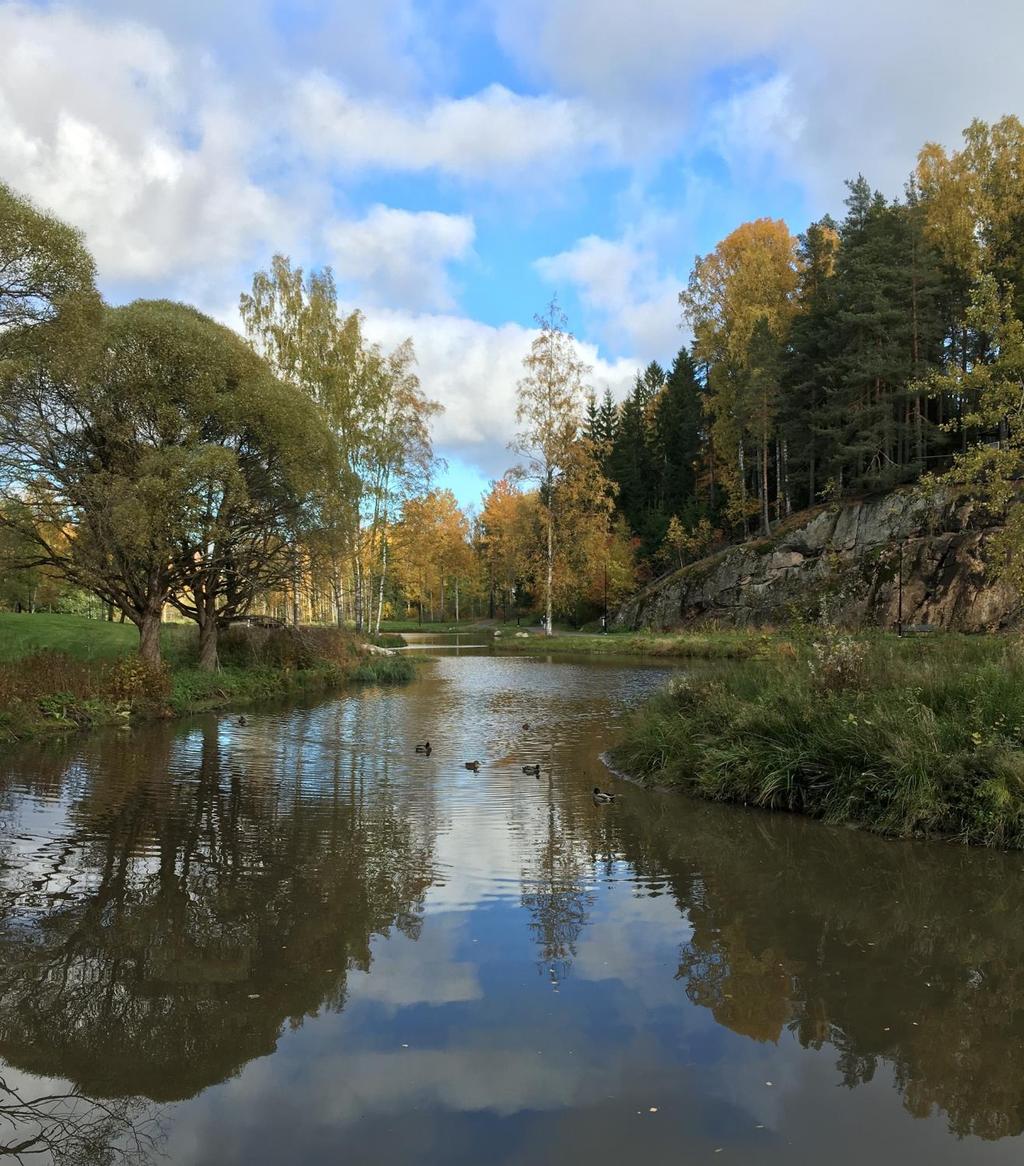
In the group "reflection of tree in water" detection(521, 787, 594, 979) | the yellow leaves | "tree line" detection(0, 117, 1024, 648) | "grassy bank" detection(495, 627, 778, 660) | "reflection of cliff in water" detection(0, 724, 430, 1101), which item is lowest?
"reflection of tree in water" detection(521, 787, 594, 979)

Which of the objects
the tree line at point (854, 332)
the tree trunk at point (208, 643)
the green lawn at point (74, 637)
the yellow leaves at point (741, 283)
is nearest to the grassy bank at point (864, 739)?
the tree trunk at point (208, 643)

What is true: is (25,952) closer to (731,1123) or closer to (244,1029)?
(244,1029)

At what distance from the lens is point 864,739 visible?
8656mm

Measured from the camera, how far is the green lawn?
22.3 m

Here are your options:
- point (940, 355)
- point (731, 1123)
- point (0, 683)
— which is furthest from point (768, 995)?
point (940, 355)

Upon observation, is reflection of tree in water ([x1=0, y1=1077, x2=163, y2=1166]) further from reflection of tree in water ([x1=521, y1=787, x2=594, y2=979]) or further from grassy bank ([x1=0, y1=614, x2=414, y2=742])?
grassy bank ([x1=0, y1=614, x2=414, y2=742])

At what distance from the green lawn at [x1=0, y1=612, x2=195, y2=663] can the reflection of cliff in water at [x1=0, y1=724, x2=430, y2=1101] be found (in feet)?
44.2

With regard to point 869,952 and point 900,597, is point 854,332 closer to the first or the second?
point 900,597

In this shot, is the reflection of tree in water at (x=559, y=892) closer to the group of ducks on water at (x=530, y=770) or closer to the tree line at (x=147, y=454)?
the group of ducks on water at (x=530, y=770)

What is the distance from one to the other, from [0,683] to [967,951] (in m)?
15.8

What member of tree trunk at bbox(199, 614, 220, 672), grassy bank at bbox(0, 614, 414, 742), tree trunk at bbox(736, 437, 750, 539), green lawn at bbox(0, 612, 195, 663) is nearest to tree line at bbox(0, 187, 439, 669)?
tree trunk at bbox(199, 614, 220, 672)

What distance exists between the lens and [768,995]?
16.2ft

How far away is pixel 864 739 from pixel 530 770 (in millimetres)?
4968

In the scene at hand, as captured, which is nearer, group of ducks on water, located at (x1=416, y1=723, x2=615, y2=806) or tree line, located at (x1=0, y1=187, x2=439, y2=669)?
group of ducks on water, located at (x1=416, y1=723, x2=615, y2=806)
